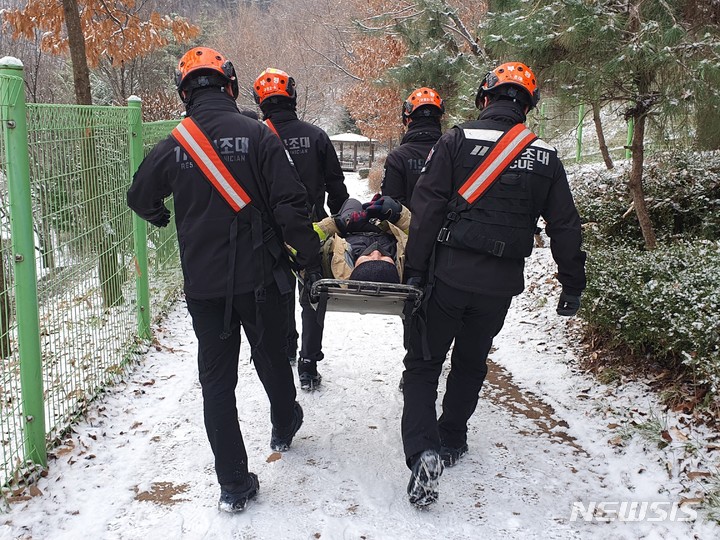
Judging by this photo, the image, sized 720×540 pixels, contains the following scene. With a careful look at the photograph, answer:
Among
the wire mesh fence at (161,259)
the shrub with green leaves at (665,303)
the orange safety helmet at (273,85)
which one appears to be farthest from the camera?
the wire mesh fence at (161,259)

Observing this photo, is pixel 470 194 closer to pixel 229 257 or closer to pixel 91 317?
pixel 229 257

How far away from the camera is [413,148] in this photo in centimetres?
512

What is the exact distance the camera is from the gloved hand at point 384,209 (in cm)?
388

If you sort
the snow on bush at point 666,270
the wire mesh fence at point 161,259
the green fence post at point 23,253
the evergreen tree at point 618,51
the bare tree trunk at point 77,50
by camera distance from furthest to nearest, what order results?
the wire mesh fence at point 161,259 < the bare tree trunk at point 77,50 < the evergreen tree at point 618,51 < the snow on bush at point 666,270 < the green fence post at point 23,253

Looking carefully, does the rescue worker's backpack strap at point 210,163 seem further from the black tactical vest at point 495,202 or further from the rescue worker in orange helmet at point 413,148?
the rescue worker in orange helmet at point 413,148

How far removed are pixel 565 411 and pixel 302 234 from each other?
9.15 feet

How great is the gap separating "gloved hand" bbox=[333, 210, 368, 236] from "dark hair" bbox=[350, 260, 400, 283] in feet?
1.40

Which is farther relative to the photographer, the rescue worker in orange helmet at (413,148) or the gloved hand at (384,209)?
the rescue worker in orange helmet at (413,148)

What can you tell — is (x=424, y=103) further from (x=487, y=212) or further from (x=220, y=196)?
(x=220, y=196)

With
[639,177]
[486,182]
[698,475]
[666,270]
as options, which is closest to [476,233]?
[486,182]

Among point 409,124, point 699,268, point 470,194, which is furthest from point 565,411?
point 409,124

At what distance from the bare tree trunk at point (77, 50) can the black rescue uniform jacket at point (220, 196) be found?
4170 millimetres

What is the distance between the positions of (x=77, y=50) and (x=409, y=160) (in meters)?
4.26

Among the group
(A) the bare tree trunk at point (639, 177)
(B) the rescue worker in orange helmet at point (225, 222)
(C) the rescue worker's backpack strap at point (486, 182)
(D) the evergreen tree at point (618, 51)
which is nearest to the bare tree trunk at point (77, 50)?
(B) the rescue worker in orange helmet at point (225, 222)
